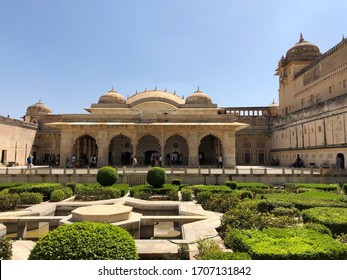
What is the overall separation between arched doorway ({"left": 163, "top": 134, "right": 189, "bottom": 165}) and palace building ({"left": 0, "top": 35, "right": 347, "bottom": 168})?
10 cm

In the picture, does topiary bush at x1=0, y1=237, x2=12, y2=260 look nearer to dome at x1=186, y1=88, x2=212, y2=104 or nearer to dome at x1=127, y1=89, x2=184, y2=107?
dome at x1=127, y1=89, x2=184, y2=107

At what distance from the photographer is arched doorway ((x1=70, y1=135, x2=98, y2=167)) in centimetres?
2437

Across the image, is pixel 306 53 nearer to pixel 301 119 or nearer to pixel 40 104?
pixel 301 119

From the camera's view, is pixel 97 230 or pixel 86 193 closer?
pixel 97 230

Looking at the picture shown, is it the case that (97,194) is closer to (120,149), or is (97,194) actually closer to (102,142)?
(102,142)

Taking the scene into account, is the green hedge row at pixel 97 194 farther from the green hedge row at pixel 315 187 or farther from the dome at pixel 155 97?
→ the dome at pixel 155 97

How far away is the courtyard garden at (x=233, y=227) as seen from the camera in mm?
3535

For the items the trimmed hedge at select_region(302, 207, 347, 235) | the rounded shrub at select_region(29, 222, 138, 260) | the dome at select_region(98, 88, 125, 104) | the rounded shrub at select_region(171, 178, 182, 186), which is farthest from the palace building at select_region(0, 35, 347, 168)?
the rounded shrub at select_region(29, 222, 138, 260)

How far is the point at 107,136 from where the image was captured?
2306 cm

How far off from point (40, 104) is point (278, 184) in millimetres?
33898

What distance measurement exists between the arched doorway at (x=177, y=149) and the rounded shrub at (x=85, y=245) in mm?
22446

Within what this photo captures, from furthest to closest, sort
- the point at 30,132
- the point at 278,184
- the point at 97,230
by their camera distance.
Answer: the point at 30,132, the point at 278,184, the point at 97,230

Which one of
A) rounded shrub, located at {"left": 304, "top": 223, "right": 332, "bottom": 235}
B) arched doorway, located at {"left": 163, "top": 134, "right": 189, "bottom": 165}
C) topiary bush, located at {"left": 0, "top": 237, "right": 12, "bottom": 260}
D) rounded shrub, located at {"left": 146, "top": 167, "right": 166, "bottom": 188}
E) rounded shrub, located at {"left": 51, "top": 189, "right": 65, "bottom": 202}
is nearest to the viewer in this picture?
topiary bush, located at {"left": 0, "top": 237, "right": 12, "bottom": 260}

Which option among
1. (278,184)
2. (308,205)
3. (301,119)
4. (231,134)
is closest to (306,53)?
(301,119)
